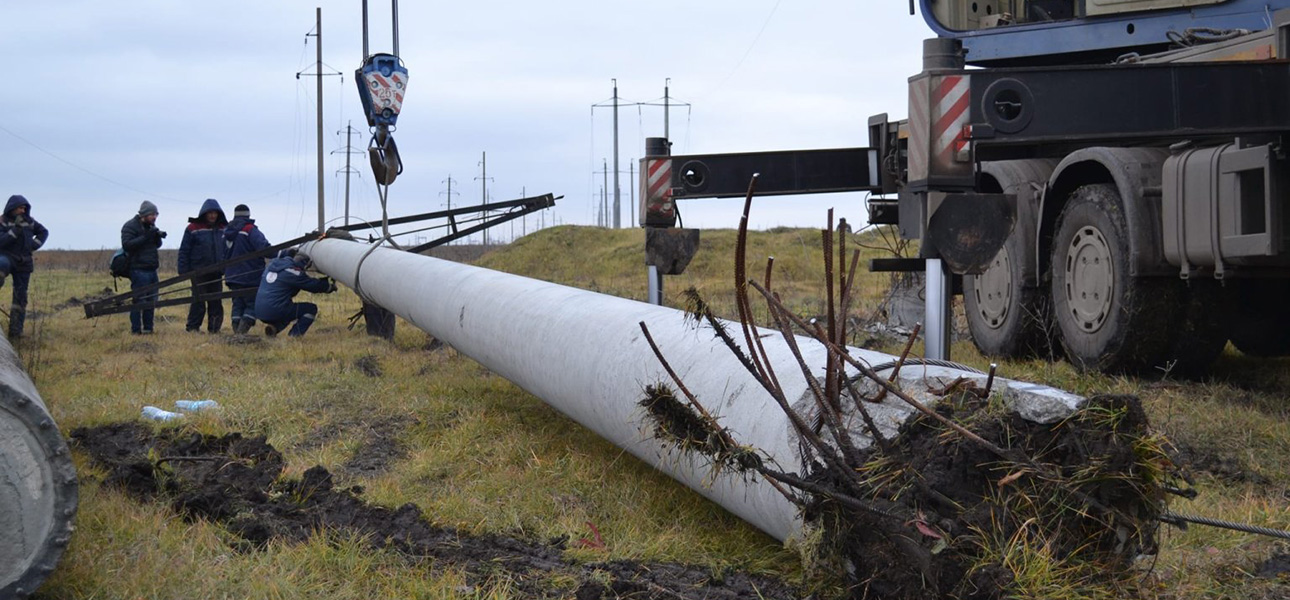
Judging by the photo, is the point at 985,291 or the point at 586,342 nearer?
the point at 586,342

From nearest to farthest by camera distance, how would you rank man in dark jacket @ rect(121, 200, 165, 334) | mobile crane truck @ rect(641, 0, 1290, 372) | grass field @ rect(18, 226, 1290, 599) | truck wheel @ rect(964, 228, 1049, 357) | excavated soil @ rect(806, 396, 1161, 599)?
excavated soil @ rect(806, 396, 1161, 599), grass field @ rect(18, 226, 1290, 599), mobile crane truck @ rect(641, 0, 1290, 372), truck wheel @ rect(964, 228, 1049, 357), man in dark jacket @ rect(121, 200, 165, 334)

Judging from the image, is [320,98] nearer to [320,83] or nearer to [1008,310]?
[320,83]

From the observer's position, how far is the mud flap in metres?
4.40

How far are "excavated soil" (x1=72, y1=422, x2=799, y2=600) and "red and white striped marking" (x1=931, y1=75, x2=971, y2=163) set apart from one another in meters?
1.79

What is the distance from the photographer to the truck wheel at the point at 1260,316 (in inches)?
251

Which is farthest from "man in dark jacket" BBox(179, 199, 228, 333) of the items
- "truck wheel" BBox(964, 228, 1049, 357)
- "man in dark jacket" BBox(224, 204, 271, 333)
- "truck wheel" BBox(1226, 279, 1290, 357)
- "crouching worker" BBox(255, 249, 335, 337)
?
"truck wheel" BBox(1226, 279, 1290, 357)

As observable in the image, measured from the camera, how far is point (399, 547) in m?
3.81

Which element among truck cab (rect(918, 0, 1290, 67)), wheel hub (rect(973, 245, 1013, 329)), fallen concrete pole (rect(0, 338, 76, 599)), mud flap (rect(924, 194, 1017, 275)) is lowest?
fallen concrete pole (rect(0, 338, 76, 599))

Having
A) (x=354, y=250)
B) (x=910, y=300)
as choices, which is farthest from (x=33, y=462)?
(x=910, y=300)

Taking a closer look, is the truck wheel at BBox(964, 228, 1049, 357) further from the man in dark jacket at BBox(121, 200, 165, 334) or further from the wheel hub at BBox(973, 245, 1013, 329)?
the man in dark jacket at BBox(121, 200, 165, 334)

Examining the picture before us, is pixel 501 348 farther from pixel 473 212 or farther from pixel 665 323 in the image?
pixel 473 212

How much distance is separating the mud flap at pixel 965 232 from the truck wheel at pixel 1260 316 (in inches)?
86.0

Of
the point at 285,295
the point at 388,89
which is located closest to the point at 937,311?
the point at 388,89

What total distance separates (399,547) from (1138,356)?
402 centimetres
